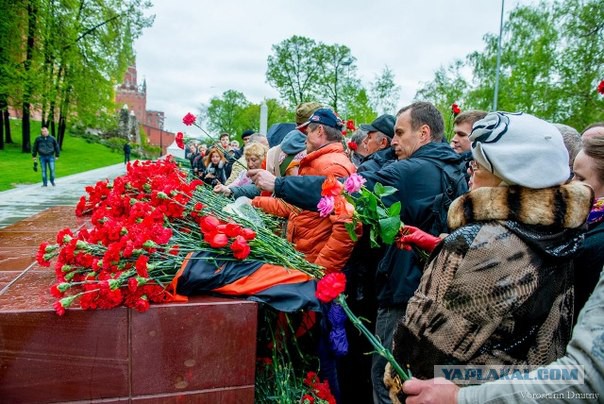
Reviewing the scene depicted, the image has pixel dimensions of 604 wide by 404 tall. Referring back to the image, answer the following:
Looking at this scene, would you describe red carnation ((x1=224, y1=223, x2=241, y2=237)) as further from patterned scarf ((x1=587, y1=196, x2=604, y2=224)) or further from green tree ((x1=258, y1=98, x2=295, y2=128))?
green tree ((x1=258, y1=98, x2=295, y2=128))

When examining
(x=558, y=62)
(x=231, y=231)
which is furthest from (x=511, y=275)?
(x=558, y=62)

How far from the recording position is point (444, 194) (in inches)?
92.3

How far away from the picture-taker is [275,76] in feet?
134

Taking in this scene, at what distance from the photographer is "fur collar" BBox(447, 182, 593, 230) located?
4.25 ft

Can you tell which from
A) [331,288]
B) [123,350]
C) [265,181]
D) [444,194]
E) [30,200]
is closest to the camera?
[331,288]

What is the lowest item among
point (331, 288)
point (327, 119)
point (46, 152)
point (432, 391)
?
point (432, 391)

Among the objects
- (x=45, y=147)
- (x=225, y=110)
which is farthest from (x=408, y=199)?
(x=225, y=110)

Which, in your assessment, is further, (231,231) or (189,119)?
(189,119)

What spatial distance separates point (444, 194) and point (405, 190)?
0.73 ft

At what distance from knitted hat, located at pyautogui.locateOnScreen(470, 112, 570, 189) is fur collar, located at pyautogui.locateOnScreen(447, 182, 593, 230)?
0.03 m

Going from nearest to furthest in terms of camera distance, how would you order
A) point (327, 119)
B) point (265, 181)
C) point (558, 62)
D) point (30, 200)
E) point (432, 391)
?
point (432, 391), point (265, 181), point (327, 119), point (30, 200), point (558, 62)

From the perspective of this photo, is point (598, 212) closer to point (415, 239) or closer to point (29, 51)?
point (415, 239)

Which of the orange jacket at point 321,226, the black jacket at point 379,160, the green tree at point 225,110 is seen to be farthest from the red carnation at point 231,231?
the green tree at point 225,110

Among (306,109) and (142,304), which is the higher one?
(306,109)
